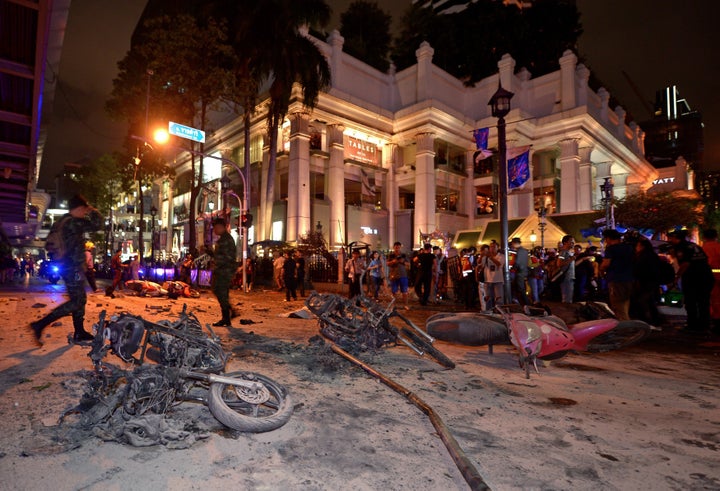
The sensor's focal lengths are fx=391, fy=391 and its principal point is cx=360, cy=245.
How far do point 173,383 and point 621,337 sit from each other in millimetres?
5887

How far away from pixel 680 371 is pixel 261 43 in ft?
84.2

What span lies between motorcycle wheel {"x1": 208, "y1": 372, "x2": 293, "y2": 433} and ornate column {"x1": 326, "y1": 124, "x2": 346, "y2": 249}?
25580 millimetres

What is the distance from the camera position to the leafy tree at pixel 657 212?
2559cm

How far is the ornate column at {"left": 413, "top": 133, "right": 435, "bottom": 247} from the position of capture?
31.2 m

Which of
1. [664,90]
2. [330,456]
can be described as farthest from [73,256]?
[664,90]

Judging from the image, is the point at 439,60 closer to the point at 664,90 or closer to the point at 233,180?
the point at 233,180

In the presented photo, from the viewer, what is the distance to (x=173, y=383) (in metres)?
3.09

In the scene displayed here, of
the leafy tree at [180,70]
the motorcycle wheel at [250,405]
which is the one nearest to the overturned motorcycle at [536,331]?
the motorcycle wheel at [250,405]

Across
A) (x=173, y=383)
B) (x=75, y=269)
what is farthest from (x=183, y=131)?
(x=173, y=383)

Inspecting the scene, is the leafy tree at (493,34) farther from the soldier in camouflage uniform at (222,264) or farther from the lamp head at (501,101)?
the soldier in camouflage uniform at (222,264)

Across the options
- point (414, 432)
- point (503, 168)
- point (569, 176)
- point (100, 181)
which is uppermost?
point (100, 181)

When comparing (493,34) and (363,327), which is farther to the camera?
(493,34)

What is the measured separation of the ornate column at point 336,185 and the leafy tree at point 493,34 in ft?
58.6

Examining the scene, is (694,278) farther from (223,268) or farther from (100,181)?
(100,181)
